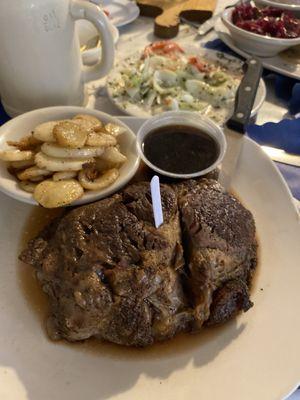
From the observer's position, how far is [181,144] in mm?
1704

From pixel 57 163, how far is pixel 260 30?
1.69 meters

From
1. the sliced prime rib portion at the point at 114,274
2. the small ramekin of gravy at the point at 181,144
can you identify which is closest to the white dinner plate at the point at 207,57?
the small ramekin of gravy at the point at 181,144

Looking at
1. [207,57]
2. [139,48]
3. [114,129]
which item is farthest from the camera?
[139,48]

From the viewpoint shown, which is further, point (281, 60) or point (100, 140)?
point (281, 60)

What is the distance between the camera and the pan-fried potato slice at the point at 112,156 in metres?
1.56

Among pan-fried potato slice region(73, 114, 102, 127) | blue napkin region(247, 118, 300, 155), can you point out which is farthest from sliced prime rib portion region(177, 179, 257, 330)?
blue napkin region(247, 118, 300, 155)

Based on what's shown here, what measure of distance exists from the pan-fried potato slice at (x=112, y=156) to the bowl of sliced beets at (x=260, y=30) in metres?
1.36

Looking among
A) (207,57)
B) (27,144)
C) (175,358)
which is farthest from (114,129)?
(207,57)

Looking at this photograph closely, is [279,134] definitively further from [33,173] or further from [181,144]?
[33,173]

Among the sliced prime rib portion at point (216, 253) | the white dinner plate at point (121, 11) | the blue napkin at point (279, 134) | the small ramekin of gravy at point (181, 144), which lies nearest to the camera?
the sliced prime rib portion at point (216, 253)

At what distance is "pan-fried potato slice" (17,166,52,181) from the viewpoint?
4.82ft

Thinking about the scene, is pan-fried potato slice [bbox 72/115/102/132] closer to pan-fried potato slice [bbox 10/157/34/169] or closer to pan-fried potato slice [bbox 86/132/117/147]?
pan-fried potato slice [bbox 86/132/117/147]

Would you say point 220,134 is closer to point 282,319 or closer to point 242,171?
point 242,171

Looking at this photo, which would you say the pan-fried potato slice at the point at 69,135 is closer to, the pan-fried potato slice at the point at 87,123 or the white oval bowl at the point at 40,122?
the pan-fried potato slice at the point at 87,123
